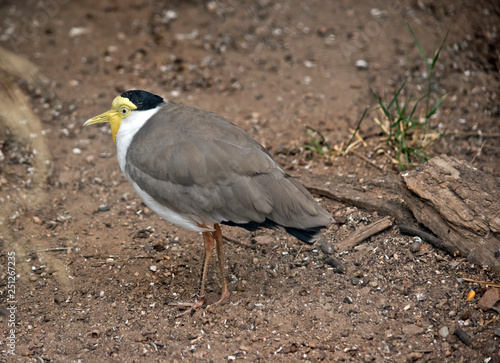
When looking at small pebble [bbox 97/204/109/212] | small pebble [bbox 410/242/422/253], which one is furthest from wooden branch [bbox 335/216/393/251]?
small pebble [bbox 97/204/109/212]

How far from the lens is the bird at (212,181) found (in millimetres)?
3561

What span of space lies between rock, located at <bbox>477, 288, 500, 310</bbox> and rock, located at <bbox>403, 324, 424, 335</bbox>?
43 centimetres

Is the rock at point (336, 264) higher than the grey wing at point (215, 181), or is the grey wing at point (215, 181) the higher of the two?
the grey wing at point (215, 181)

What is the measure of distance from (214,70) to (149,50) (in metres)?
1.01

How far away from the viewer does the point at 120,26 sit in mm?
7512

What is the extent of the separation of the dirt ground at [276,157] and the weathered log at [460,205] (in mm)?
144

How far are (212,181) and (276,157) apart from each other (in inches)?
77.4

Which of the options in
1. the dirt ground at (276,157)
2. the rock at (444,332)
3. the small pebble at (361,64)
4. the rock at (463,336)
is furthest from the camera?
the small pebble at (361,64)

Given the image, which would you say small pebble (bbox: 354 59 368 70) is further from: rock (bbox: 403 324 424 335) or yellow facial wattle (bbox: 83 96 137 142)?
rock (bbox: 403 324 424 335)

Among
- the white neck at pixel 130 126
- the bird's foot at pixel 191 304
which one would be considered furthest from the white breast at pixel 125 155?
the bird's foot at pixel 191 304

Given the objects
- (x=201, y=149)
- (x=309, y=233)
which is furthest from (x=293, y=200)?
(x=201, y=149)

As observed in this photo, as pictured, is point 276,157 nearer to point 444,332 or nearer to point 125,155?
point 125,155

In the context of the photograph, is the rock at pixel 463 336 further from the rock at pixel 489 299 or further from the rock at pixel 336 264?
the rock at pixel 336 264

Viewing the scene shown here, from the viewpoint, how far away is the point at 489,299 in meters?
3.47
